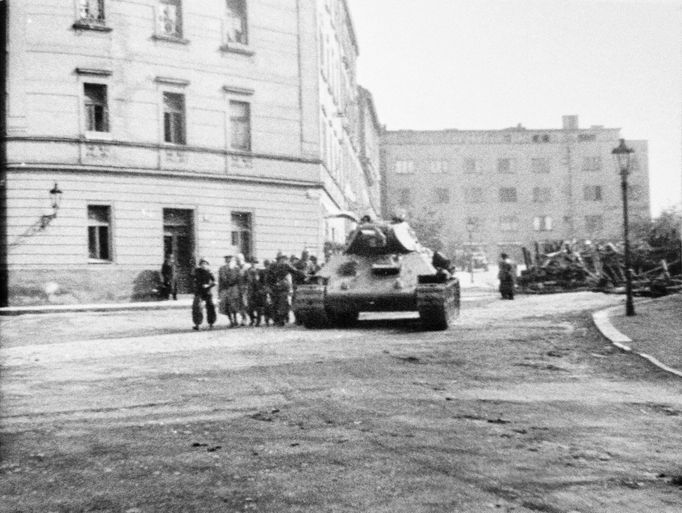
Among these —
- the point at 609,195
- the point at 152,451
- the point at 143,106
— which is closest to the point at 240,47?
the point at 143,106

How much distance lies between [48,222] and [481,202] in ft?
192

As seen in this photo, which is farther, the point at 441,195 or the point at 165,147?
the point at 441,195

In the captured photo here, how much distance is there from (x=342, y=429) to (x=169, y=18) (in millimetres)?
23014

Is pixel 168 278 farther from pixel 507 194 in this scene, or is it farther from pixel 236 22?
pixel 507 194

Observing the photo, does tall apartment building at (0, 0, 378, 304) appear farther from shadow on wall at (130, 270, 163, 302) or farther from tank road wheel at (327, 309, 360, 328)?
tank road wheel at (327, 309, 360, 328)

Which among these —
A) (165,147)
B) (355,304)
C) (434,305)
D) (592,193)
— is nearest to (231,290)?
(355,304)

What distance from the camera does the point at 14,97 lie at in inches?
937

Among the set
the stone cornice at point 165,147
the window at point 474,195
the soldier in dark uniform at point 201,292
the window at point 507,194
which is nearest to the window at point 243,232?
the stone cornice at point 165,147

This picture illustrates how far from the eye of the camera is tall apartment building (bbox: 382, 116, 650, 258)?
3024 inches

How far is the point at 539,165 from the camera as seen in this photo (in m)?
77.6

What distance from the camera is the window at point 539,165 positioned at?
77.4 m

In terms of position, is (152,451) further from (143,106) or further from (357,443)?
(143,106)

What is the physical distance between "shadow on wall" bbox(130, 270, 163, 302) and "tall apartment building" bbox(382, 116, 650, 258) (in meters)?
52.5

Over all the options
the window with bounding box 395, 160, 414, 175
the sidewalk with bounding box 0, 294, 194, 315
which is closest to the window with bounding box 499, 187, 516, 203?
the window with bounding box 395, 160, 414, 175
